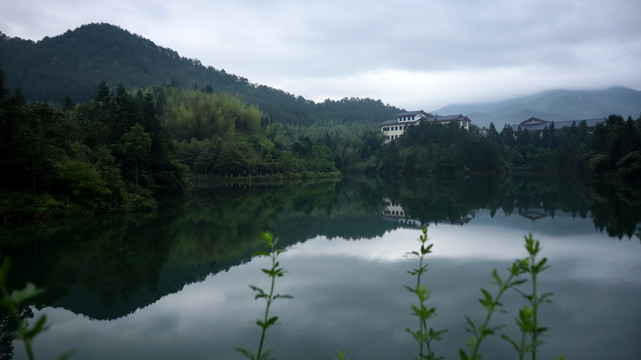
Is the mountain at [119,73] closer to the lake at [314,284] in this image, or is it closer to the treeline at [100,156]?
the treeline at [100,156]

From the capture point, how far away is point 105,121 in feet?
88.0

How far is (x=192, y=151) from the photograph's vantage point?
151 ft

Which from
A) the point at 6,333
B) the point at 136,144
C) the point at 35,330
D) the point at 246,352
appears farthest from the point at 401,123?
the point at 35,330

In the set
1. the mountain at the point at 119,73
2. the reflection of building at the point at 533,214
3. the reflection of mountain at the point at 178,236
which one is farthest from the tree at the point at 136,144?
the mountain at the point at 119,73

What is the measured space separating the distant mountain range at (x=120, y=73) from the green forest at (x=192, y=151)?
18.0 meters

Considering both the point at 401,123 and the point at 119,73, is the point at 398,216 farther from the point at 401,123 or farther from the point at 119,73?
the point at 119,73

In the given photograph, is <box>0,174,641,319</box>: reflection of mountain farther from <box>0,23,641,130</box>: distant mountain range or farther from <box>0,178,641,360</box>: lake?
<box>0,23,641,130</box>: distant mountain range

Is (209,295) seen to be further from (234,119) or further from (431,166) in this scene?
(431,166)

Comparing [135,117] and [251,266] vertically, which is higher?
[135,117]

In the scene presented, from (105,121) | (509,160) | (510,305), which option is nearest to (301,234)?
(510,305)

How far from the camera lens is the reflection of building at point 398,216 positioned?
602 inches

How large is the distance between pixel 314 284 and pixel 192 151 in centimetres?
4154

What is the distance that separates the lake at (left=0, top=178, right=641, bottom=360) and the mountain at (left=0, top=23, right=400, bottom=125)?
59540mm

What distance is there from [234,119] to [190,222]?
43.0m
